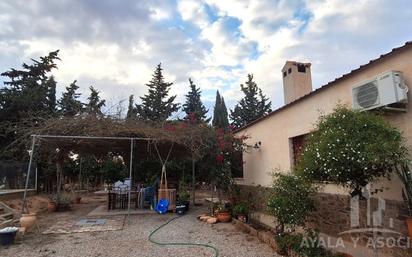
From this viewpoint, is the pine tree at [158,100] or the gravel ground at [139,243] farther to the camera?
the pine tree at [158,100]

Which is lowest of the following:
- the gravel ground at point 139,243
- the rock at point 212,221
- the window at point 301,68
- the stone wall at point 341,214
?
the gravel ground at point 139,243

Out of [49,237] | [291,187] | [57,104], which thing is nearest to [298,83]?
[291,187]

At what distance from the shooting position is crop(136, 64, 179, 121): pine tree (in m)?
26.8

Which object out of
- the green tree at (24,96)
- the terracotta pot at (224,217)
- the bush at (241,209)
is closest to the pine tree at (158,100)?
the green tree at (24,96)

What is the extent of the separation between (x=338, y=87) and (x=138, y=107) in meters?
22.3

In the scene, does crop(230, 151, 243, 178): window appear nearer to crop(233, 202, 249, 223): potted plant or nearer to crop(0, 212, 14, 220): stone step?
crop(233, 202, 249, 223): potted plant

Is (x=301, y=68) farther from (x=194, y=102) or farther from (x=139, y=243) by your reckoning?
(x=194, y=102)

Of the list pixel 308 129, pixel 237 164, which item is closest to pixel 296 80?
pixel 308 129

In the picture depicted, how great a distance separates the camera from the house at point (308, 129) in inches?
174

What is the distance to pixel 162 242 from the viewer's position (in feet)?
21.3

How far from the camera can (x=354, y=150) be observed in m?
3.87

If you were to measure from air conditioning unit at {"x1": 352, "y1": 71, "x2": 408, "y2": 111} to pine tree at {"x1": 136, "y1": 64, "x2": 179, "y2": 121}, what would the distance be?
2243cm

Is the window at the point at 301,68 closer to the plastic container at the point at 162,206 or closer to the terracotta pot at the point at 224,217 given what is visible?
the terracotta pot at the point at 224,217

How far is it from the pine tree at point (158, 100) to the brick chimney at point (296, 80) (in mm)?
17295
